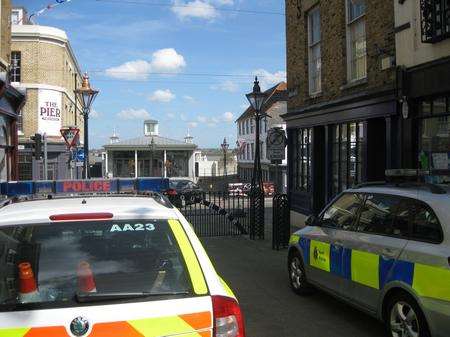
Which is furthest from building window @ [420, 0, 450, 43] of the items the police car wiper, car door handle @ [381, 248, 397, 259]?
the police car wiper

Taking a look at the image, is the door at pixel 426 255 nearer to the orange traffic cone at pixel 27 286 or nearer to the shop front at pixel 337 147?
the orange traffic cone at pixel 27 286

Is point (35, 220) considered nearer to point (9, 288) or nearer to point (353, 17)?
point (9, 288)

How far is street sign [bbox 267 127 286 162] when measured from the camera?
13219mm

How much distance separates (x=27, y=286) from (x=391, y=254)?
12.1ft

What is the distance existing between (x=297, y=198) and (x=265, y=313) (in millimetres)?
9748

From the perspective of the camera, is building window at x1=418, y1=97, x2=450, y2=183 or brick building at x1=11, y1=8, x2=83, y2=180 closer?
building window at x1=418, y1=97, x2=450, y2=183

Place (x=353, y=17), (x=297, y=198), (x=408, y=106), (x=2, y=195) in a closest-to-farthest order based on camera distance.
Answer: (x=2, y=195), (x=408, y=106), (x=353, y=17), (x=297, y=198)

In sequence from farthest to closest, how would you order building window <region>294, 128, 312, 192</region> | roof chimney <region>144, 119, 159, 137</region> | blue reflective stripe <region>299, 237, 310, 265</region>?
roof chimney <region>144, 119, 159, 137</region>, building window <region>294, 128, 312, 192</region>, blue reflective stripe <region>299, 237, 310, 265</region>

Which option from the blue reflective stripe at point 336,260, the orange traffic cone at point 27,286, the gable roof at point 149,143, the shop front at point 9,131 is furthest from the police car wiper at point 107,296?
the gable roof at point 149,143

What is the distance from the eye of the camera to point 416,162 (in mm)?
10383

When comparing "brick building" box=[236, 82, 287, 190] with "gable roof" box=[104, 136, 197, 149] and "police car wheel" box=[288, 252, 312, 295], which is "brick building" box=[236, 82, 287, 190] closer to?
"gable roof" box=[104, 136, 197, 149]

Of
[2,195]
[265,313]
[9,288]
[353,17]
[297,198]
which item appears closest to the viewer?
[9,288]

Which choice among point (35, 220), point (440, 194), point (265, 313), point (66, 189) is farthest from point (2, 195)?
point (440, 194)

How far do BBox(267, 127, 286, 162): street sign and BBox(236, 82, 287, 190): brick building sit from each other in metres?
32.6
